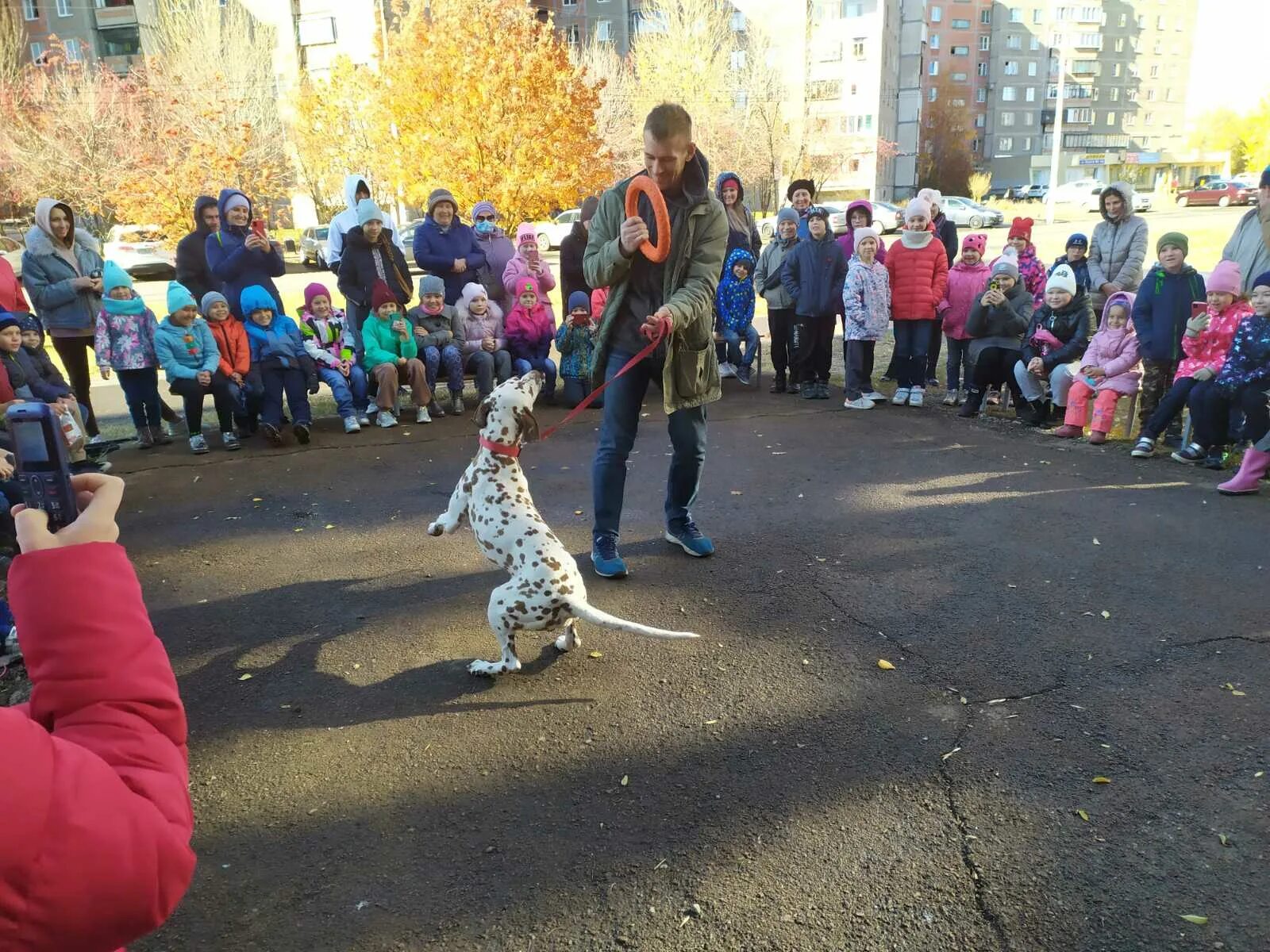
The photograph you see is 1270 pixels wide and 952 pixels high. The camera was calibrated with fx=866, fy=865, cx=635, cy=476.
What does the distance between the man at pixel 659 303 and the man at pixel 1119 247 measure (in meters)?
6.35

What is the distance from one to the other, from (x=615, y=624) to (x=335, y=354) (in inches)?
272

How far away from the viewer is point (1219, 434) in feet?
24.2

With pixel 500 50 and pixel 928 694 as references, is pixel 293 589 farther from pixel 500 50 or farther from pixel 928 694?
pixel 500 50

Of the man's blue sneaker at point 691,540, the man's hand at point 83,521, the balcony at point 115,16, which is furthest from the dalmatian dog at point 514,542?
the balcony at point 115,16

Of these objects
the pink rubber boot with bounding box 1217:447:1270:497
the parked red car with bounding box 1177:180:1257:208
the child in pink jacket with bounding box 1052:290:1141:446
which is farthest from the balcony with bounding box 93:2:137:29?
the parked red car with bounding box 1177:180:1257:208

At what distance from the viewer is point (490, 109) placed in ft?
57.8

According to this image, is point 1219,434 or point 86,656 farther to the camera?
point 1219,434

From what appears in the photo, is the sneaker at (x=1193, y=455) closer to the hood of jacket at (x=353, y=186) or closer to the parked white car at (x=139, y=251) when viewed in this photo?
the hood of jacket at (x=353, y=186)

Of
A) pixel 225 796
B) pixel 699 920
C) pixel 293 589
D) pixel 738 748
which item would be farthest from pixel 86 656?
pixel 293 589

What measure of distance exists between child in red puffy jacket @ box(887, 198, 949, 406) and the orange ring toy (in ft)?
19.4

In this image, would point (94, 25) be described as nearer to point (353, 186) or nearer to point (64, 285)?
point (353, 186)

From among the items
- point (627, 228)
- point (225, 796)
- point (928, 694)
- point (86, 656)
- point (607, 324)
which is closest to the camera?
point (86, 656)

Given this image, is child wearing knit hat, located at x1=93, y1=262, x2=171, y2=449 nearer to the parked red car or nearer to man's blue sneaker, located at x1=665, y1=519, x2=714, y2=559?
man's blue sneaker, located at x1=665, y1=519, x2=714, y2=559

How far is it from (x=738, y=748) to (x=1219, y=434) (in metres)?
6.11
